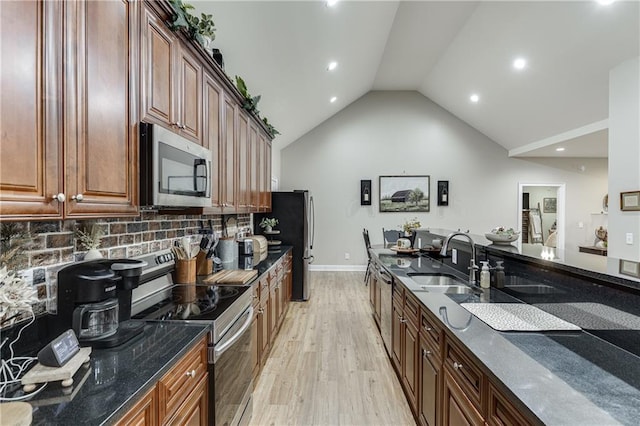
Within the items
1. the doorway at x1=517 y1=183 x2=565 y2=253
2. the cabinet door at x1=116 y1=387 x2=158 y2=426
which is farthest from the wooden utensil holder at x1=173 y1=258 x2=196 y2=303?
the doorway at x1=517 y1=183 x2=565 y2=253

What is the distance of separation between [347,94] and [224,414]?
5907 millimetres

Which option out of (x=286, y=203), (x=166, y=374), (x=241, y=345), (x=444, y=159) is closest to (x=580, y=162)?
(x=444, y=159)

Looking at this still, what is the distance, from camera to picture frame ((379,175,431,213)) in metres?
7.16

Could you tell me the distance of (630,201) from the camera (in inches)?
138

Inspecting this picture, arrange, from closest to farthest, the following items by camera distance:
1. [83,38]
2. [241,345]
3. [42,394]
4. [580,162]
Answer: [42,394] < [83,38] < [241,345] < [580,162]

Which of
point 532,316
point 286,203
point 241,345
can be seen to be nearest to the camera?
point 532,316

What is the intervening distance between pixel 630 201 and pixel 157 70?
16.0 ft

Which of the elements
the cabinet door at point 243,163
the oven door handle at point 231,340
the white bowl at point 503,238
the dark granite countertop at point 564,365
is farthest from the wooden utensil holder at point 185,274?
the white bowl at point 503,238

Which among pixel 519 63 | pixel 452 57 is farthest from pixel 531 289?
pixel 452 57

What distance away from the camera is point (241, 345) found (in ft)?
6.18

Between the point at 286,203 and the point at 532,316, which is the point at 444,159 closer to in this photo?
the point at 286,203

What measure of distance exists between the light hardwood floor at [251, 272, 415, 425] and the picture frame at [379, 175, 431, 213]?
3.39 m

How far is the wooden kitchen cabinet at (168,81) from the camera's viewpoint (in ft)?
4.81

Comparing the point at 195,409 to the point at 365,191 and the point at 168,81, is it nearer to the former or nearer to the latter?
the point at 168,81
